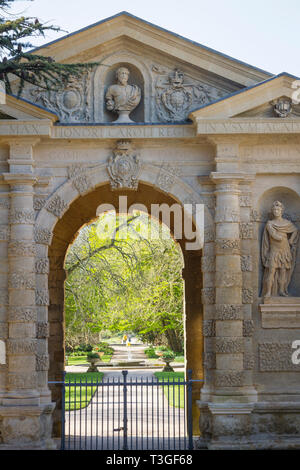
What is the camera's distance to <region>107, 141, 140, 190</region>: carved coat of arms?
13094 millimetres

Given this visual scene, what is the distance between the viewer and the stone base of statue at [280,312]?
12.8 m

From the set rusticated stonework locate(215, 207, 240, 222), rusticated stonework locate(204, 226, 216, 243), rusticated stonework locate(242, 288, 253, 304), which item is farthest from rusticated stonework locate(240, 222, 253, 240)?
rusticated stonework locate(242, 288, 253, 304)

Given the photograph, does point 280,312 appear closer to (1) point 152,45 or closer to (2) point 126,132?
(2) point 126,132

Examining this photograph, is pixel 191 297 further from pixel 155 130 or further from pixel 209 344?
pixel 155 130

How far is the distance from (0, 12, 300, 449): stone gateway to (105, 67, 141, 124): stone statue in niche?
0.09ft

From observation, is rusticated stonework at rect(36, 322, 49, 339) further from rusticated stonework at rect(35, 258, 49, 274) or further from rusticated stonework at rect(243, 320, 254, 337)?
rusticated stonework at rect(243, 320, 254, 337)

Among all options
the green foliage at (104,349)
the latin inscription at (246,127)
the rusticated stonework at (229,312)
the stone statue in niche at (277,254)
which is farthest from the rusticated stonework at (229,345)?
the green foliage at (104,349)

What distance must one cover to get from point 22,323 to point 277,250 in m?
5.06

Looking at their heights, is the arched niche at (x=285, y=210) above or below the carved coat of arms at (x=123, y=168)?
below

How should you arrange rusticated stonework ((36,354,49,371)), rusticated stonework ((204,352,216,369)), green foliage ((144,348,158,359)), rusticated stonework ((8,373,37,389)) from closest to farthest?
rusticated stonework ((8,373,37,389)), rusticated stonework ((36,354,49,371)), rusticated stonework ((204,352,216,369)), green foliage ((144,348,158,359))

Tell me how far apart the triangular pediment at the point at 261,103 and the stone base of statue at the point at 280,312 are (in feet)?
11.7

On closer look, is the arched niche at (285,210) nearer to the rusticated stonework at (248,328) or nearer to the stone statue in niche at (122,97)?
the rusticated stonework at (248,328)

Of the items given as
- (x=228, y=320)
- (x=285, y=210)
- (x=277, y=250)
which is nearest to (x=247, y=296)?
(x=228, y=320)
